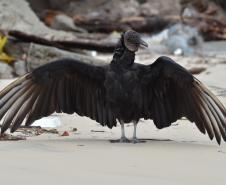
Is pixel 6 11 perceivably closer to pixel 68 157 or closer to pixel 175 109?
pixel 175 109

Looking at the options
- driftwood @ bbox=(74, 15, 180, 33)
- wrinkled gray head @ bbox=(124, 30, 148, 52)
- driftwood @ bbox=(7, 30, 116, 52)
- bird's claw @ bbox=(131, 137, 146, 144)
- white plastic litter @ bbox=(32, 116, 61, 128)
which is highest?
driftwood @ bbox=(74, 15, 180, 33)

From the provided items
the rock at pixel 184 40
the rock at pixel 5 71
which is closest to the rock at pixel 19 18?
the rock at pixel 5 71

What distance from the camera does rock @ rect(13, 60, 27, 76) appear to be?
10727 mm

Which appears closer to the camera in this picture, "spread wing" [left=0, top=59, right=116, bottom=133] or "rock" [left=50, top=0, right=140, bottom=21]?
"spread wing" [left=0, top=59, right=116, bottom=133]

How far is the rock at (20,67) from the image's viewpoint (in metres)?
10.7

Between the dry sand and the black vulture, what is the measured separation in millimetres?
205

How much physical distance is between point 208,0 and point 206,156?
21628 millimetres

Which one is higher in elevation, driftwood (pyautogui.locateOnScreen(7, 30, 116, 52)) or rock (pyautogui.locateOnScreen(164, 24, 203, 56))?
rock (pyautogui.locateOnScreen(164, 24, 203, 56))

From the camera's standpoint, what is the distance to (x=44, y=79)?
5770 mm

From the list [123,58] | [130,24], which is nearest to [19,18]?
[130,24]

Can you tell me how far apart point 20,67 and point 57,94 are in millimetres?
5109

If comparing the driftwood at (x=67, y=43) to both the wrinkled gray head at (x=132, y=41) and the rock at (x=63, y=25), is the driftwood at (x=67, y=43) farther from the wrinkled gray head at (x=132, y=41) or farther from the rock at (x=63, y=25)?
the rock at (x=63, y=25)

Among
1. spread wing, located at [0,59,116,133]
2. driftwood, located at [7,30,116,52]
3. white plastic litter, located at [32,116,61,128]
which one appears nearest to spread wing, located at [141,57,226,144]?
spread wing, located at [0,59,116,133]

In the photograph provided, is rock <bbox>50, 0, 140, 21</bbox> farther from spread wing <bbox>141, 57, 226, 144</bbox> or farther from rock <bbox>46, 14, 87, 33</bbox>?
spread wing <bbox>141, 57, 226, 144</bbox>
